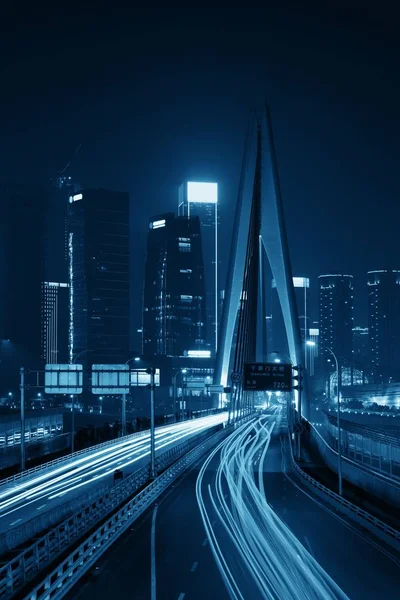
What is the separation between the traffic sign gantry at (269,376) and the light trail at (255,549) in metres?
10.00

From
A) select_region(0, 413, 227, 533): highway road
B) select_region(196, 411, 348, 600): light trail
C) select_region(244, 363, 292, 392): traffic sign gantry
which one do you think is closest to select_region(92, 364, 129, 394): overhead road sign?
select_region(0, 413, 227, 533): highway road

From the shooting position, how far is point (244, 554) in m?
23.8

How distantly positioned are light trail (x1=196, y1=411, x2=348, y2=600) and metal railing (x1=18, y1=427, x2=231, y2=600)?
2492 millimetres

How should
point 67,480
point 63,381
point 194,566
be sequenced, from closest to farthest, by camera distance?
point 194,566
point 67,480
point 63,381

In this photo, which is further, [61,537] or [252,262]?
Result: [252,262]

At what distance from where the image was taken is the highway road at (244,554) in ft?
64.4

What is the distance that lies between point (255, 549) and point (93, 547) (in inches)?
206

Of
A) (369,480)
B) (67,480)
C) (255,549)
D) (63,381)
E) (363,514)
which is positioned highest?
(63,381)

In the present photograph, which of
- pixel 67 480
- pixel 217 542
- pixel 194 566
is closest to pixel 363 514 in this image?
pixel 217 542

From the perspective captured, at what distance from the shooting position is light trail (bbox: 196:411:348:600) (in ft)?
63.4

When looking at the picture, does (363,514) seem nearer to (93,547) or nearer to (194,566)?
(194,566)

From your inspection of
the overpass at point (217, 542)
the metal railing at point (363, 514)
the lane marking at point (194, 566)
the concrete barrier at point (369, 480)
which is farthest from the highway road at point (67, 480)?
the concrete barrier at point (369, 480)

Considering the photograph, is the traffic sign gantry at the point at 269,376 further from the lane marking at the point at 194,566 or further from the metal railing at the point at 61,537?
the lane marking at the point at 194,566

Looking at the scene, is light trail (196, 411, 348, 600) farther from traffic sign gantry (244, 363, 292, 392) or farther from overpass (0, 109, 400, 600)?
traffic sign gantry (244, 363, 292, 392)
